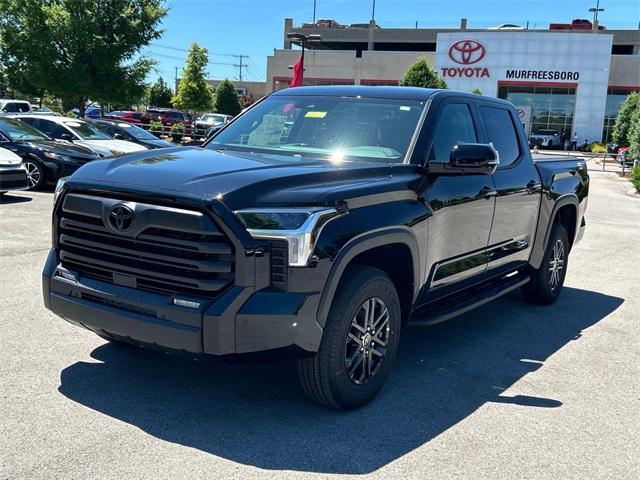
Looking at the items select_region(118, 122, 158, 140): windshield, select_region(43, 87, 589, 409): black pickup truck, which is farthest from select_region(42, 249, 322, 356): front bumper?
select_region(118, 122, 158, 140): windshield

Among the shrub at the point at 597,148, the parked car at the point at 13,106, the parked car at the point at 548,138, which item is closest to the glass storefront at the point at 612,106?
the shrub at the point at 597,148

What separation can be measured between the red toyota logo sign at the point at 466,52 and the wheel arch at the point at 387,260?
50564 mm

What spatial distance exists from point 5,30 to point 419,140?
22930 millimetres

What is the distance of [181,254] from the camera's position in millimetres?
3498

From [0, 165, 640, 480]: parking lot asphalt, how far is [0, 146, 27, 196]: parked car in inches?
243

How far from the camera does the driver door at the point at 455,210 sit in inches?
179

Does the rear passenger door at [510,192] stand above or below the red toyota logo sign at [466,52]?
below

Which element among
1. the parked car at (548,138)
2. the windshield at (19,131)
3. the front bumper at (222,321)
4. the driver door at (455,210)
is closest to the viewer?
the front bumper at (222,321)

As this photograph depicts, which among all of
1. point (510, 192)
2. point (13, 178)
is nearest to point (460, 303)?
point (510, 192)

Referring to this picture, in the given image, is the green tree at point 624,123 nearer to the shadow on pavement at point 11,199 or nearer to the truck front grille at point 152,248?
the shadow on pavement at point 11,199

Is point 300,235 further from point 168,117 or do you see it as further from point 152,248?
point 168,117

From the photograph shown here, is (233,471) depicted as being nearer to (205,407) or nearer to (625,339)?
(205,407)

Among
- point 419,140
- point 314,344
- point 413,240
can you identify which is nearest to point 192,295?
point 314,344

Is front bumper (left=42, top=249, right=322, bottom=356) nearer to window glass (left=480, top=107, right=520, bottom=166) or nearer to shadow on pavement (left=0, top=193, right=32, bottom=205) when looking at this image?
window glass (left=480, top=107, right=520, bottom=166)
